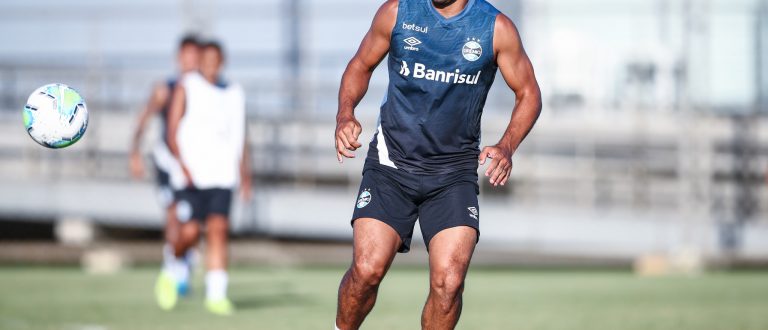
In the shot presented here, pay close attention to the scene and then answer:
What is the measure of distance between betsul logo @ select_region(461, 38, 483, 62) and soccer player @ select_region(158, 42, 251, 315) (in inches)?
200

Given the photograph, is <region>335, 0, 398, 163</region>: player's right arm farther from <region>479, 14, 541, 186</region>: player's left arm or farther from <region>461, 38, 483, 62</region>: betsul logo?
<region>479, 14, 541, 186</region>: player's left arm

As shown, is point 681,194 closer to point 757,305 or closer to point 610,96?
point 610,96

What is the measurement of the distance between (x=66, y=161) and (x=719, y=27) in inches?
401

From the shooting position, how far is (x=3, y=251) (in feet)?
63.0

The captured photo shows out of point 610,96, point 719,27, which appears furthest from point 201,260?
point 719,27

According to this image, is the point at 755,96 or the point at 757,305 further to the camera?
the point at 755,96

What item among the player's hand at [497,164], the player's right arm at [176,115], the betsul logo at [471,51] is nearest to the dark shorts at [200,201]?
the player's right arm at [176,115]

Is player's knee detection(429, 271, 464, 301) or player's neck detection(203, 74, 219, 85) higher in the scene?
player's neck detection(203, 74, 219, 85)

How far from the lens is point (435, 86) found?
7.08 metres

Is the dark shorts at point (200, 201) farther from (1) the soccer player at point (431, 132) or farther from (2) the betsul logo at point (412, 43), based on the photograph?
(2) the betsul logo at point (412, 43)

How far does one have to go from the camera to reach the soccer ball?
786cm

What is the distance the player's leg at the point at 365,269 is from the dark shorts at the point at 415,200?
7cm

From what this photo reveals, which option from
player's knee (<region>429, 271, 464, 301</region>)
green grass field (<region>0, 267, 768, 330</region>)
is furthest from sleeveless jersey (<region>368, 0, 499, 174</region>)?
green grass field (<region>0, 267, 768, 330</region>)

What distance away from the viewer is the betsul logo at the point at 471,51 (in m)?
7.02
